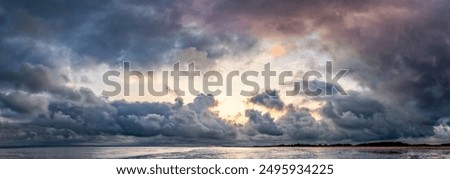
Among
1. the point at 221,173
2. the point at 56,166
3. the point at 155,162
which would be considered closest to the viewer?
the point at 221,173

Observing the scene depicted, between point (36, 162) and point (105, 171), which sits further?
point (36, 162)

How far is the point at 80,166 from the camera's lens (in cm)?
3247

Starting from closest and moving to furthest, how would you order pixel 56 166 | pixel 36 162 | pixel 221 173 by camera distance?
pixel 221 173 → pixel 56 166 → pixel 36 162

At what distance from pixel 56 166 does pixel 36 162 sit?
11.3ft

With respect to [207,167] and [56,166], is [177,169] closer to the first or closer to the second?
[207,167]

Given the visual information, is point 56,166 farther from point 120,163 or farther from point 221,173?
point 221,173

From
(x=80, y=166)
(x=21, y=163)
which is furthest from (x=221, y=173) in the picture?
(x=21, y=163)

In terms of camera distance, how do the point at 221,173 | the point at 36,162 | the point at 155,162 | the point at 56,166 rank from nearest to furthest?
the point at 221,173, the point at 155,162, the point at 56,166, the point at 36,162

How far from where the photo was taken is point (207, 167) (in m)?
30.3

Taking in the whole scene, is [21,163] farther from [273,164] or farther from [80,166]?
[273,164]

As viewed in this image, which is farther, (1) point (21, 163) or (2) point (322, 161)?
(1) point (21, 163)

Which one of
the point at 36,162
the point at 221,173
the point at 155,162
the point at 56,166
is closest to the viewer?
the point at 221,173

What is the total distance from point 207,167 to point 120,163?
5.83 metres

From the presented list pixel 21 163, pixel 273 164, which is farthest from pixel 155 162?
pixel 21 163
